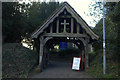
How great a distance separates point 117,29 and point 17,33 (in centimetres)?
1114

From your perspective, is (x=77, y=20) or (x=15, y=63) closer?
(x=77, y=20)

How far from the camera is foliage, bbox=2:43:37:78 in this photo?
8.80 meters

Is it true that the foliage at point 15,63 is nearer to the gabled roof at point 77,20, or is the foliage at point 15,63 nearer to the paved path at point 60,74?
the paved path at point 60,74

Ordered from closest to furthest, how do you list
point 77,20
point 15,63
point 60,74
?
point 60,74, point 77,20, point 15,63

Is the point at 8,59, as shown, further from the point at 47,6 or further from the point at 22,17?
the point at 47,6

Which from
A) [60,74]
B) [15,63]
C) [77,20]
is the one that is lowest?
[60,74]

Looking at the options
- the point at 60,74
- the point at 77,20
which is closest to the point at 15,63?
the point at 60,74

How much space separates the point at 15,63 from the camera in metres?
10.3

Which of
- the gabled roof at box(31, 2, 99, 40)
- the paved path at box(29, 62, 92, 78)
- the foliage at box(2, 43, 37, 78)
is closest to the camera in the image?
the paved path at box(29, 62, 92, 78)

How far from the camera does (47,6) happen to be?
63.0ft

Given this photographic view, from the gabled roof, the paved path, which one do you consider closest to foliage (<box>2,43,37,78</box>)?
the paved path

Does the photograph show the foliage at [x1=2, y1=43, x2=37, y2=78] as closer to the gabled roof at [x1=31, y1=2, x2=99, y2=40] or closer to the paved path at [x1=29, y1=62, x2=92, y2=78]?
the paved path at [x1=29, y1=62, x2=92, y2=78]

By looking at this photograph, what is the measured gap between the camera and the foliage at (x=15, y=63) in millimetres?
8804

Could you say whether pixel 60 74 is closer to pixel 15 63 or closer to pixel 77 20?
pixel 15 63
